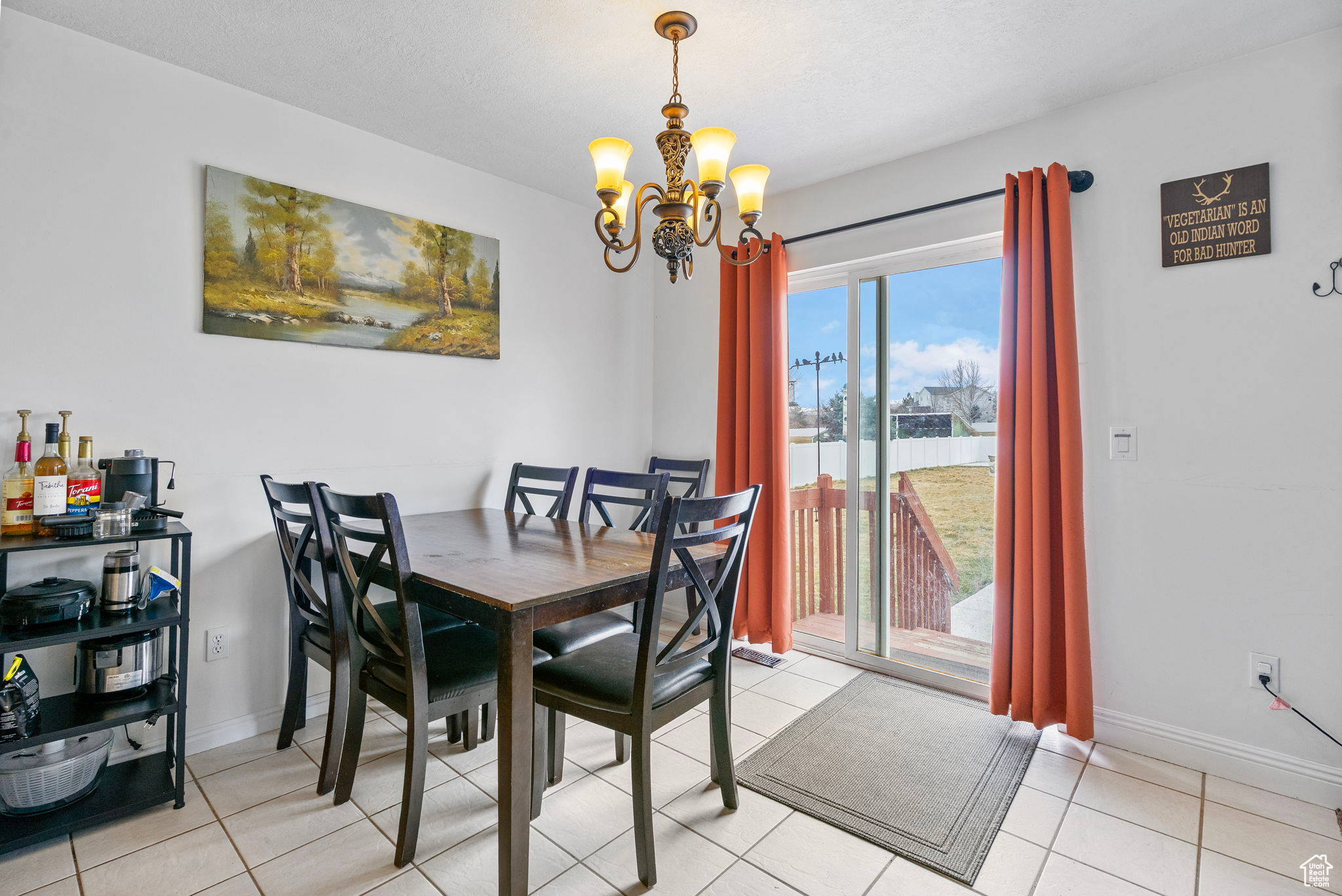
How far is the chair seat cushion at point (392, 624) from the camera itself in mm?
2115

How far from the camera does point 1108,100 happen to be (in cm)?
239

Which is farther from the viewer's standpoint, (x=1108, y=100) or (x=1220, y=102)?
(x=1108, y=100)

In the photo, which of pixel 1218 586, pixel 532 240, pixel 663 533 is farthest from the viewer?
pixel 532 240

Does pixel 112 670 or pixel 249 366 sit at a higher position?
pixel 249 366

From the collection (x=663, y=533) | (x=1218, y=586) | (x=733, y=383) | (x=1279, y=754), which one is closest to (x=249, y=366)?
(x=663, y=533)

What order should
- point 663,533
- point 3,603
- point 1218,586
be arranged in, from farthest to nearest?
point 1218,586, point 3,603, point 663,533

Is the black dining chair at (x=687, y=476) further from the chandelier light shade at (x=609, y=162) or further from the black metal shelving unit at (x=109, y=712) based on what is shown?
the black metal shelving unit at (x=109, y=712)

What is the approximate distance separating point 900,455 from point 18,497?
3.25 meters

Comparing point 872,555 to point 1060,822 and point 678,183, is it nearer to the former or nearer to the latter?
point 1060,822

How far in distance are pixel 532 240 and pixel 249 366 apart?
60.3 inches

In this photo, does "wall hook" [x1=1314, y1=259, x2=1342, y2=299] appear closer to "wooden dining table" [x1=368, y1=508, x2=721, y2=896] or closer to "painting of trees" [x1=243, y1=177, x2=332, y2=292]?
"wooden dining table" [x1=368, y1=508, x2=721, y2=896]

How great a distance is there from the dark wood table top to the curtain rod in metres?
1.82

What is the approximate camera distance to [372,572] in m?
1.71

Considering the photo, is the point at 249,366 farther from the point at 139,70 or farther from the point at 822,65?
the point at 822,65
